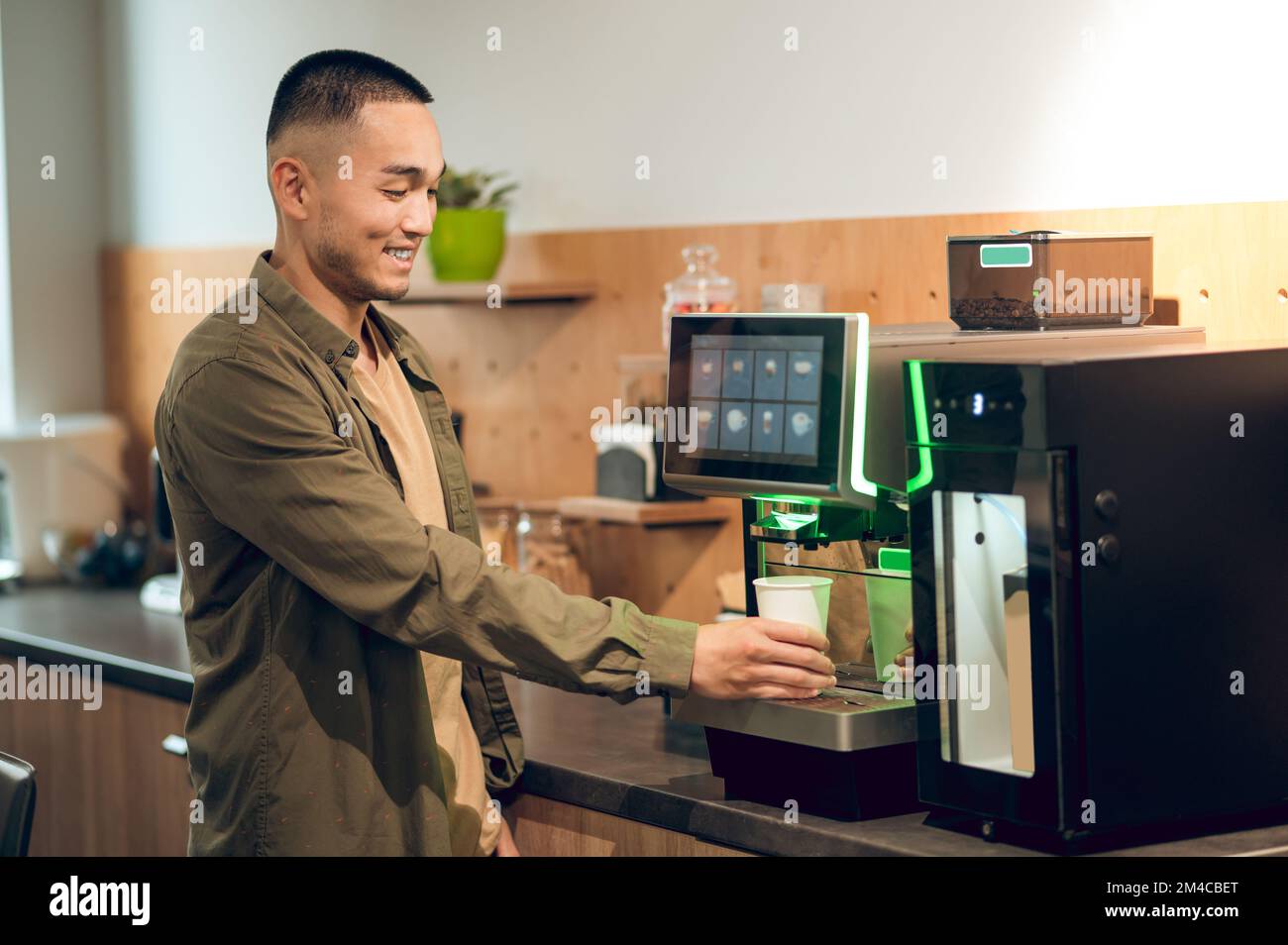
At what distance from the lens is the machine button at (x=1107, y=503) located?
1.47 m

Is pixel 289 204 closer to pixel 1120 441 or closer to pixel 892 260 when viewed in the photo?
pixel 1120 441

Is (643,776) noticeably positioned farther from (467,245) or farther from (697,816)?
(467,245)

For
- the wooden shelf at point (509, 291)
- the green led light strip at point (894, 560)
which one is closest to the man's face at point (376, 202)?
the green led light strip at point (894, 560)

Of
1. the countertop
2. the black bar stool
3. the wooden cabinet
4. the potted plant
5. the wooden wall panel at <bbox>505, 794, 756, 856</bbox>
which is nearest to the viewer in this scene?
the countertop

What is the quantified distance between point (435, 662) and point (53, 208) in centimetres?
262

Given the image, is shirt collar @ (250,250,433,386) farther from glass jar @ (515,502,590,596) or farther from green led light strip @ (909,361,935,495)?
glass jar @ (515,502,590,596)

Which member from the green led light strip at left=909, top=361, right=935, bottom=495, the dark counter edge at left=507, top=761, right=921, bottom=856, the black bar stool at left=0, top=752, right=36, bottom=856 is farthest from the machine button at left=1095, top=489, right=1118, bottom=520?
the black bar stool at left=0, top=752, right=36, bottom=856

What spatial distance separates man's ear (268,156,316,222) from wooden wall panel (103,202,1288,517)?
1057 mm

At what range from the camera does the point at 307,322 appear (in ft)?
5.63

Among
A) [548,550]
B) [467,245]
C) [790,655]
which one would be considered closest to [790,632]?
[790,655]

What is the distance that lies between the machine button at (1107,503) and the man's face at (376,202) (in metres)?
0.78

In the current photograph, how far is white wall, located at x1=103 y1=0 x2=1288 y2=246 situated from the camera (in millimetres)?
2107
